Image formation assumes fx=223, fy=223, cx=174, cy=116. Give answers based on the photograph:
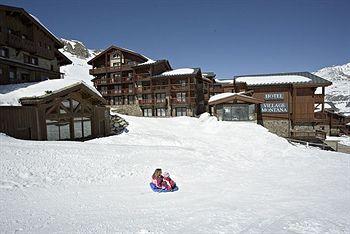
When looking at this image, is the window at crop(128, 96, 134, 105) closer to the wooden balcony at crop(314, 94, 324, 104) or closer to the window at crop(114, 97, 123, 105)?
the window at crop(114, 97, 123, 105)

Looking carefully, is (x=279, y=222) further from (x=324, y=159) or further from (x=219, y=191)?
(x=324, y=159)

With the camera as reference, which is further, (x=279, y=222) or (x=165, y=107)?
(x=165, y=107)

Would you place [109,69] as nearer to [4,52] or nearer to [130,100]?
[130,100]

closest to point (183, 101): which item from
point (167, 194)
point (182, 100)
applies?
point (182, 100)

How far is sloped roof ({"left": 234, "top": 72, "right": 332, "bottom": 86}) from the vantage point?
30359 mm

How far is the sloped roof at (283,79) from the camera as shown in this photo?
30.4m

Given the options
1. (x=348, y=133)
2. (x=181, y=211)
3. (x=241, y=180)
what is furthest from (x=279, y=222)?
(x=348, y=133)

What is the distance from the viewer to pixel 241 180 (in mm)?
11594

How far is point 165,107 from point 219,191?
30569 millimetres

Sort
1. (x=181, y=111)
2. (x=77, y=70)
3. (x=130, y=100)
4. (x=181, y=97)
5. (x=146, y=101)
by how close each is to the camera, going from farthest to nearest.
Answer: (x=77, y=70) → (x=130, y=100) → (x=146, y=101) → (x=181, y=97) → (x=181, y=111)

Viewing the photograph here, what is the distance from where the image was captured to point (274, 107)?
104ft

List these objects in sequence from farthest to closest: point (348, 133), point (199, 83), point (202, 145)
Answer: point (348, 133) → point (199, 83) → point (202, 145)

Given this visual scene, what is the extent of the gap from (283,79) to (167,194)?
2995 cm

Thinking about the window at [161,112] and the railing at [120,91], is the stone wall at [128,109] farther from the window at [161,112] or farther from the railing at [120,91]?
the window at [161,112]
